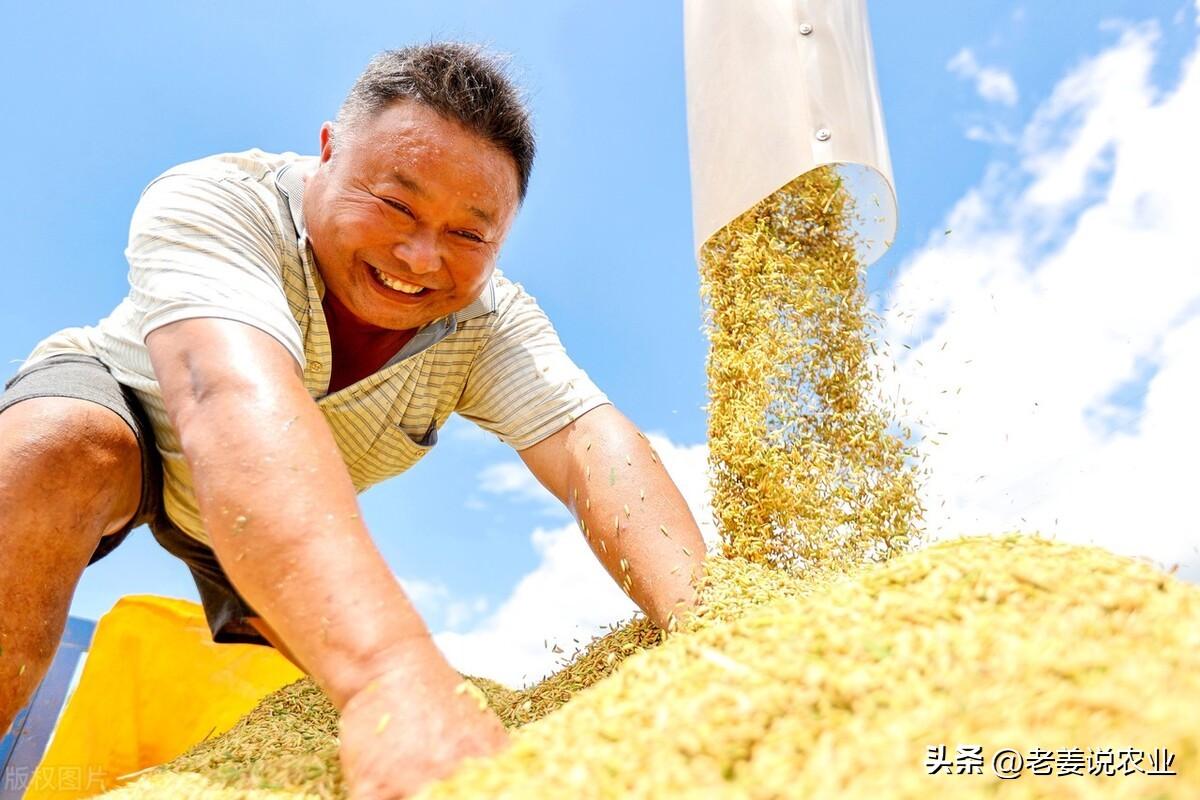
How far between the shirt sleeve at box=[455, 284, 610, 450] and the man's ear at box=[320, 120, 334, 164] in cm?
63

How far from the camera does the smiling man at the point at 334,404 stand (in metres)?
1.17

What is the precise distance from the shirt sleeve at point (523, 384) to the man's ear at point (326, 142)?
2.08ft

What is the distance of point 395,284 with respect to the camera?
6.73 feet

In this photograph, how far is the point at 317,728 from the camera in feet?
Answer: 7.29

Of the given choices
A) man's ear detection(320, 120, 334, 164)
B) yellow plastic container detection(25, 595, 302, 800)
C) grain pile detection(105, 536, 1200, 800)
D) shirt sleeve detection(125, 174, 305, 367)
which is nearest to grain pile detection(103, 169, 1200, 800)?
grain pile detection(105, 536, 1200, 800)

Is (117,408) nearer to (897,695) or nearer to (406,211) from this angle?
(406,211)

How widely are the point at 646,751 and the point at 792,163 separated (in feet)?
6.69

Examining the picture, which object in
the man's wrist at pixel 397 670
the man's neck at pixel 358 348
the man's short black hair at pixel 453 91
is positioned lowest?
the man's wrist at pixel 397 670

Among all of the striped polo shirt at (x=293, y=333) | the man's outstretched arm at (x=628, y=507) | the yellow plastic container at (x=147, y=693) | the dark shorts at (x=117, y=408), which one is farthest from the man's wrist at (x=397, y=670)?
the yellow plastic container at (x=147, y=693)

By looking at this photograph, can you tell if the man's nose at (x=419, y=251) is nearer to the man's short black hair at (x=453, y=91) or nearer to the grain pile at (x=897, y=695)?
the man's short black hair at (x=453, y=91)

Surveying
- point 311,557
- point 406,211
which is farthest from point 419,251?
point 311,557

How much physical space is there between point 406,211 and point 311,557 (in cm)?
95

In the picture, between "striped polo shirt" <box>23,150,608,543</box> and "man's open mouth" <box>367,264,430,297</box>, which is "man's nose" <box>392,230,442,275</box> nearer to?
"man's open mouth" <box>367,264,430,297</box>

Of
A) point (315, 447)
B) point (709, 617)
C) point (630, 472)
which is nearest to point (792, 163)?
point (630, 472)
